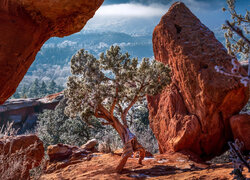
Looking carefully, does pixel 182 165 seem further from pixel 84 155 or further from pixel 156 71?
pixel 84 155

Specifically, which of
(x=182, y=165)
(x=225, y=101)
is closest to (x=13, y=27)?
(x=182, y=165)

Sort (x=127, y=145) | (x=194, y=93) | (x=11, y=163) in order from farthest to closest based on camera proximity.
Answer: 1. (x=194, y=93)
2. (x=127, y=145)
3. (x=11, y=163)

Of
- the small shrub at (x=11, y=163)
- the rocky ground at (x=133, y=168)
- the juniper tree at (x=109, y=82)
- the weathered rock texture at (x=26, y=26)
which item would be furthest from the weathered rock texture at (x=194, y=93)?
the small shrub at (x=11, y=163)

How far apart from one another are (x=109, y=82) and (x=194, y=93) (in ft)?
13.8

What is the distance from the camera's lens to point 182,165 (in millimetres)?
7277

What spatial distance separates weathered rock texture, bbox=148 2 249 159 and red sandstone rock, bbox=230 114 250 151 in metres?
0.45

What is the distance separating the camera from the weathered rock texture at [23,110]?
26.6m

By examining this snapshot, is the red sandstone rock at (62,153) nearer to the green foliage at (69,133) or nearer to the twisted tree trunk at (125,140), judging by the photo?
the twisted tree trunk at (125,140)

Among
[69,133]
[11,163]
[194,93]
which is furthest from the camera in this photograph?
[69,133]

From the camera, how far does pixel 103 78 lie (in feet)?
23.2

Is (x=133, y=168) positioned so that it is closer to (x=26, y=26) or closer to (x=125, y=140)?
(x=125, y=140)

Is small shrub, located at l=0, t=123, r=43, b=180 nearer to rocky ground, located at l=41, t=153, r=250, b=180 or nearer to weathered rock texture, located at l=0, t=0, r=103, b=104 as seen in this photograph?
weathered rock texture, located at l=0, t=0, r=103, b=104

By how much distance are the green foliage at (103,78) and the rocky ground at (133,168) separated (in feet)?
6.27

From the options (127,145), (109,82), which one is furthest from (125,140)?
(109,82)
